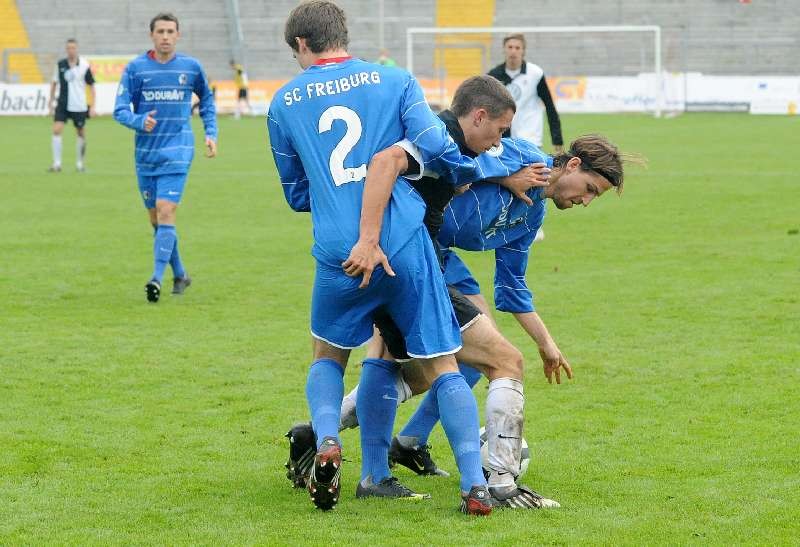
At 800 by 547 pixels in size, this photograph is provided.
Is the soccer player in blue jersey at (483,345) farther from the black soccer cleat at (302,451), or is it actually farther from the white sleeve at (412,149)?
the white sleeve at (412,149)

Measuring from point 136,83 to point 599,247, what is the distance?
5.12m

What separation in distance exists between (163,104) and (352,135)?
6.49 m

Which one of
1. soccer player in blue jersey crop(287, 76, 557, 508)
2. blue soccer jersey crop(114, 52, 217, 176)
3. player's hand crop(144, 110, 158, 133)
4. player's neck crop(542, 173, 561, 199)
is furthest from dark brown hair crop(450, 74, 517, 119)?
blue soccer jersey crop(114, 52, 217, 176)

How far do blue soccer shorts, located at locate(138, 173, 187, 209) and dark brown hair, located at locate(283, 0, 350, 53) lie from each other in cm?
607

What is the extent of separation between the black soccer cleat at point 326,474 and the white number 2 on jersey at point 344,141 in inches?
37.8

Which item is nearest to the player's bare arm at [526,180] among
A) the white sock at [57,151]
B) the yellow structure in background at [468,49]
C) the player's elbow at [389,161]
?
the player's elbow at [389,161]

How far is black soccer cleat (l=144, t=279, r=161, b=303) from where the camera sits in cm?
1042

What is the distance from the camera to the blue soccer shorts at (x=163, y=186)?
10867mm

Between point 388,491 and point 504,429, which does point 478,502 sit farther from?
point 388,491

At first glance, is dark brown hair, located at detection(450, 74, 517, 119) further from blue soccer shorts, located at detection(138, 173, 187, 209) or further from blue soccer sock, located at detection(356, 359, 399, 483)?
blue soccer shorts, located at detection(138, 173, 187, 209)

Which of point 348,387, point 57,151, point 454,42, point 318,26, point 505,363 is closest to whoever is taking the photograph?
point 318,26

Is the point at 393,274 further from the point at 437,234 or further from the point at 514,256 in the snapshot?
the point at 514,256

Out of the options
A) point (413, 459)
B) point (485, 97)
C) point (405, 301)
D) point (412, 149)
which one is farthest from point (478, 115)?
point (413, 459)

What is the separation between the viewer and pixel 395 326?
5039 mm
